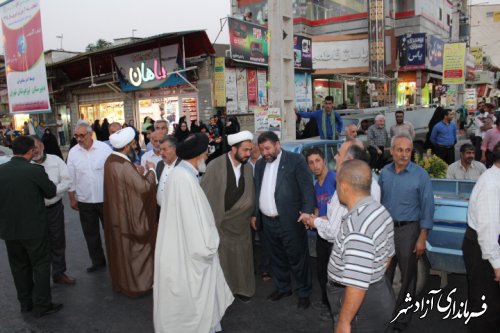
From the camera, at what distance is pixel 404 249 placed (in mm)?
3703

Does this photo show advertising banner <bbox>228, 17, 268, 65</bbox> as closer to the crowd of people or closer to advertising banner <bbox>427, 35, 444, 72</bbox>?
the crowd of people

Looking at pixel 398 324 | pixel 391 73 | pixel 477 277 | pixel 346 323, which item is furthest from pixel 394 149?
pixel 391 73

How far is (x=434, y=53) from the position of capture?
104 ft

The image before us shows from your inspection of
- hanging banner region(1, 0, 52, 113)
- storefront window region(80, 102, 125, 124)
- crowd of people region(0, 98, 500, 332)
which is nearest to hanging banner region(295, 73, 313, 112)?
storefront window region(80, 102, 125, 124)

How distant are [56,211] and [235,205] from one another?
2327 millimetres

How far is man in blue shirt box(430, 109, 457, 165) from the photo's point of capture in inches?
392

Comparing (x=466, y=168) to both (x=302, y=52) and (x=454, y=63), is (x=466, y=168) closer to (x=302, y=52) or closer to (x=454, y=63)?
(x=454, y=63)

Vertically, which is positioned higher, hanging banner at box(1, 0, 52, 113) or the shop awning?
the shop awning

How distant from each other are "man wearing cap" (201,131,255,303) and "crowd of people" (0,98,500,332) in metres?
0.01

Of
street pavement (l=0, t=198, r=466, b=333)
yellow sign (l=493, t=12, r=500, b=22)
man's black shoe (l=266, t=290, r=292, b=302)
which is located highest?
yellow sign (l=493, t=12, r=500, b=22)

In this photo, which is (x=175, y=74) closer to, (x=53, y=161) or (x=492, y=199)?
(x=53, y=161)

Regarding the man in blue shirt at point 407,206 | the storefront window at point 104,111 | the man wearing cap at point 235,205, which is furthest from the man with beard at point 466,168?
the storefront window at point 104,111

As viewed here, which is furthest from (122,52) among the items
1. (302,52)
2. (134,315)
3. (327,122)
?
(134,315)

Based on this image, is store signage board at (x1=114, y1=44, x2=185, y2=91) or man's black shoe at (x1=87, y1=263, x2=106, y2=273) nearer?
man's black shoe at (x1=87, y1=263, x2=106, y2=273)
